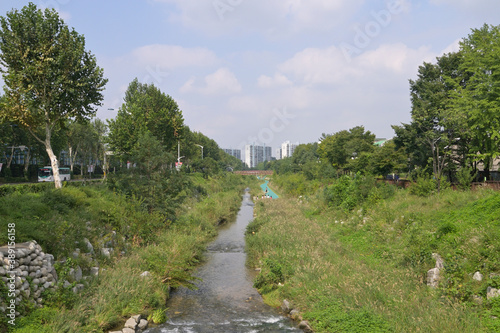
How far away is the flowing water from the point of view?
11914 millimetres

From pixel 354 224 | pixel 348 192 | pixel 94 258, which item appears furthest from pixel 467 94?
pixel 94 258

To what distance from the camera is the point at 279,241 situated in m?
20.0

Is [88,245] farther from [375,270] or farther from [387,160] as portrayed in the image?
[387,160]

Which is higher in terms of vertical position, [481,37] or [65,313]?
[481,37]

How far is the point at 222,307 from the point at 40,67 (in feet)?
71.0

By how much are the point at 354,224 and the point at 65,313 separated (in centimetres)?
1801

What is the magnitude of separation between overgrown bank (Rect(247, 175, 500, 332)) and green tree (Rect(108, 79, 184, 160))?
1915cm

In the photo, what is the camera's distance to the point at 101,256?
14.8m

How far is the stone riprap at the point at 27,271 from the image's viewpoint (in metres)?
9.18

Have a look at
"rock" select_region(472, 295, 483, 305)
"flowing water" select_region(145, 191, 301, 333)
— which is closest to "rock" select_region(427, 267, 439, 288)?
"rock" select_region(472, 295, 483, 305)

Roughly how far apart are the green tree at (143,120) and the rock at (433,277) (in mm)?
25037

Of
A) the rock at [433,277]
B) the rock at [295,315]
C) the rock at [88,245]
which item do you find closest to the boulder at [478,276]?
the rock at [433,277]

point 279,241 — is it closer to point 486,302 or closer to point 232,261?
point 232,261

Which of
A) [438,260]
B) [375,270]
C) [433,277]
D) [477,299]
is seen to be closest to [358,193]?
[375,270]
